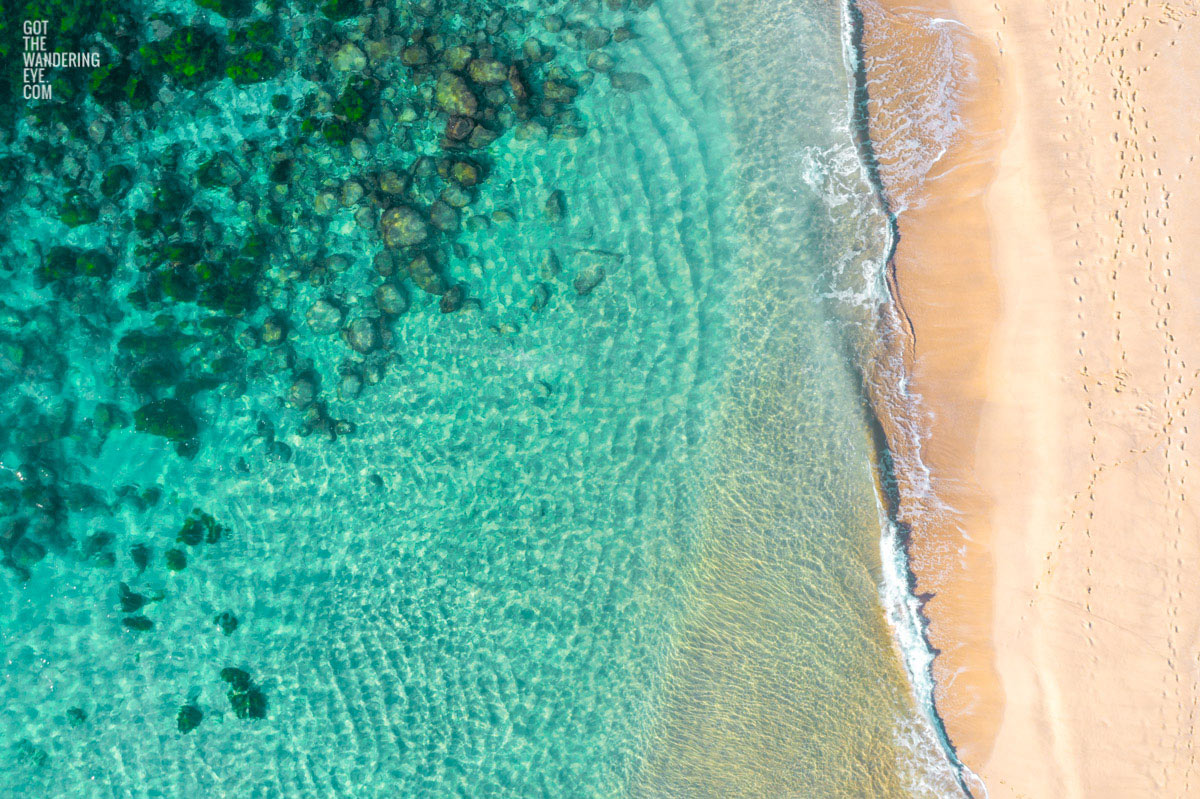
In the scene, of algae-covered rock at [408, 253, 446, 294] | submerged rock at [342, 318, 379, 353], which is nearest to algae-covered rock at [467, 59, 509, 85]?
algae-covered rock at [408, 253, 446, 294]

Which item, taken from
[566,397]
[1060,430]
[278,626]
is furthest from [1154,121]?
[278,626]

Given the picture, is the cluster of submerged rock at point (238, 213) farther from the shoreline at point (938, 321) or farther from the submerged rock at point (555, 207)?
the shoreline at point (938, 321)

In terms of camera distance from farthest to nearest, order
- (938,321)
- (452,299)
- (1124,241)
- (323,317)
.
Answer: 1. (323,317)
2. (452,299)
3. (938,321)
4. (1124,241)

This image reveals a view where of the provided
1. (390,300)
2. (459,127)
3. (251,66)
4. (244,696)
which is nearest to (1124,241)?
(459,127)

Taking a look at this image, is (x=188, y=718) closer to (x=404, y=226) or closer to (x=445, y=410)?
(x=445, y=410)

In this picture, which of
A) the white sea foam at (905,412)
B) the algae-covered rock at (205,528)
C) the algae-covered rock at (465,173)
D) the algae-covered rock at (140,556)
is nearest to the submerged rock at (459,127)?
the algae-covered rock at (465,173)

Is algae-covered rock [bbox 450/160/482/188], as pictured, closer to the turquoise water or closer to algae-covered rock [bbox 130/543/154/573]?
the turquoise water

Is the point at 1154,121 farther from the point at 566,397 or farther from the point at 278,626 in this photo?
the point at 278,626
